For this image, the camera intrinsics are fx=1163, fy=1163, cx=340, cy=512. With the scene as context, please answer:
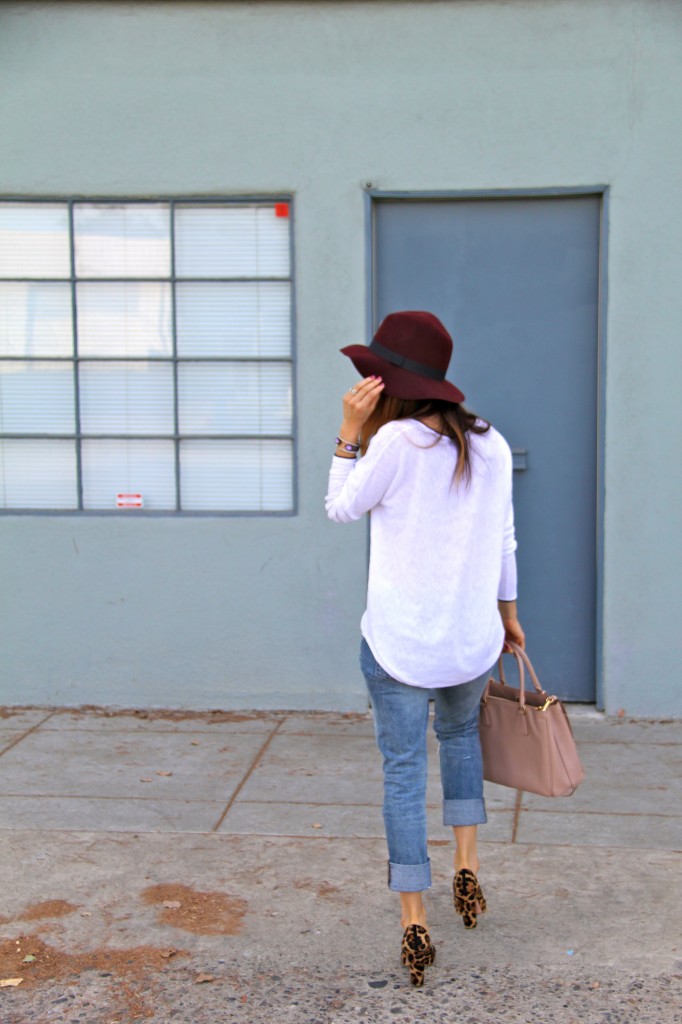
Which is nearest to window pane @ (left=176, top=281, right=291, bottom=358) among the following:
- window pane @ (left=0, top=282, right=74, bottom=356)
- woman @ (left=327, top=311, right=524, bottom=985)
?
window pane @ (left=0, top=282, right=74, bottom=356)

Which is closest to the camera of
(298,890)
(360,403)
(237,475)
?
(360,403)

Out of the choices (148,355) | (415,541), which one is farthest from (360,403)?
(148,355)

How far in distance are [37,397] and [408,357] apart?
11.2 feet

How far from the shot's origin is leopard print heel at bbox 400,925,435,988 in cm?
329

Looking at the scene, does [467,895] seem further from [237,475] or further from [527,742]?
[237,475]

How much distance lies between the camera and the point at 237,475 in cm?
614

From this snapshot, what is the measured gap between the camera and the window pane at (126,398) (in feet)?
20.1

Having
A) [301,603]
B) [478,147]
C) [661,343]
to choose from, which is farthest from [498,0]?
[301,603]

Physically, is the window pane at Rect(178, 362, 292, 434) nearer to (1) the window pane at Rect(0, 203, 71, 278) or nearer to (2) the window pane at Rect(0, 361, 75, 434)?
(2) the window pane at Rect(0, 361, 75, 434)

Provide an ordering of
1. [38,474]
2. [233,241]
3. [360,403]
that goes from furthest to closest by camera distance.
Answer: [38,474] < [233,241] < [360,403]

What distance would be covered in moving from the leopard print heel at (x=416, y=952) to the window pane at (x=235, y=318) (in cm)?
343

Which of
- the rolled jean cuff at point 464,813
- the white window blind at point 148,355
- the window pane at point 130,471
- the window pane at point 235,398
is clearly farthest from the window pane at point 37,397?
the rolled jean cuff at point 464,813

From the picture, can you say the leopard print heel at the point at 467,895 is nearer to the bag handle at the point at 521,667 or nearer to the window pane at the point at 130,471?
the bag handle at the point at 521,667

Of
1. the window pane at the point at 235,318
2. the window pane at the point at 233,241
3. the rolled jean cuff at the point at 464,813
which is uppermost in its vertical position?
the window pane at the point at 233,241
